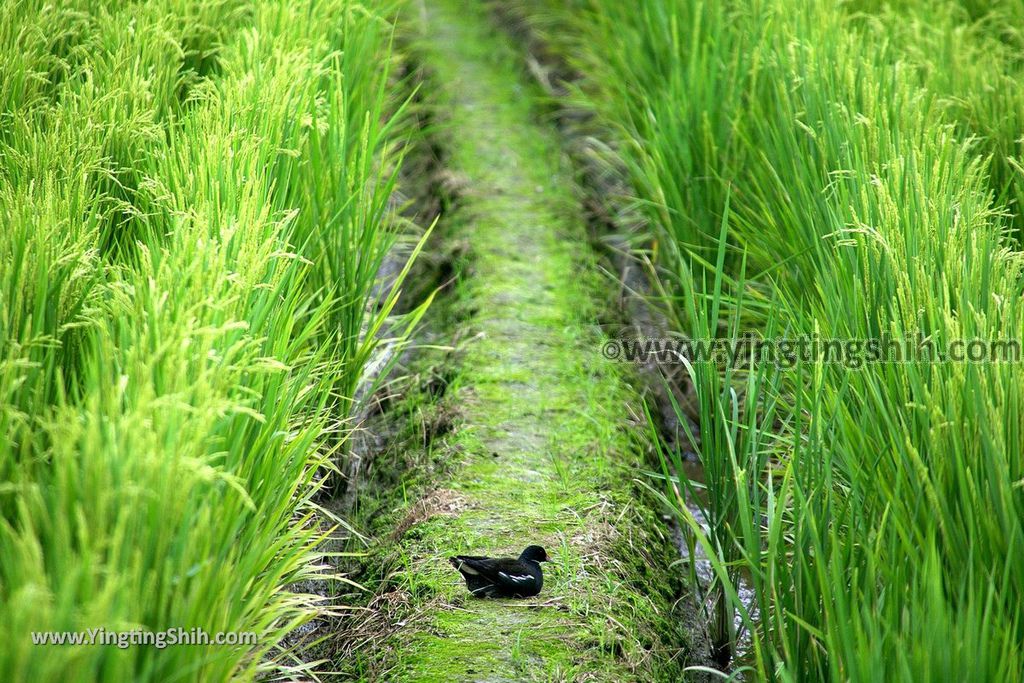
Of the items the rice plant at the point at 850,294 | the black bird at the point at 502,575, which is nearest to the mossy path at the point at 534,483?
the black bird at the point at 502,575

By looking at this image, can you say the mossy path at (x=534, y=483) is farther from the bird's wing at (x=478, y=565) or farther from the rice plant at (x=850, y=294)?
the rice plant at (x=850, y=294)

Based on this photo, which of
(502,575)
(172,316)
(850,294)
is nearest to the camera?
(172,316)

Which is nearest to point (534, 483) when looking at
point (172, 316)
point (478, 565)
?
point (478, 565)

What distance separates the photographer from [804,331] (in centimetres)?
240

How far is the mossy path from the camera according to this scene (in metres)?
2.07

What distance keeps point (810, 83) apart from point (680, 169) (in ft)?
1.52

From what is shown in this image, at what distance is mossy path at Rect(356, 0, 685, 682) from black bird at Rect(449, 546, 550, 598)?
0.09ft

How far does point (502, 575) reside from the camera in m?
2.13

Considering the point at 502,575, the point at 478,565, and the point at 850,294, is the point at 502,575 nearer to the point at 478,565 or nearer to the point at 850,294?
the point at 478,565

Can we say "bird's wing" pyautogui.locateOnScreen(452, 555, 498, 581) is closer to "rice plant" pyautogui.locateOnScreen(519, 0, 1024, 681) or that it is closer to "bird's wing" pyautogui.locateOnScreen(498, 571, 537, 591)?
"bird's wing" pyautogui.locateOnScreen(498, 571, 537, 591)

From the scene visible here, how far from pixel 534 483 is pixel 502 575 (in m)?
0.47

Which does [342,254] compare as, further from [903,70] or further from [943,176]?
[903,70]

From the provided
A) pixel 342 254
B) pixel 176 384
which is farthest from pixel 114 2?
pixel 176 384

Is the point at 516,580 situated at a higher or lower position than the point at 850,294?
lower
